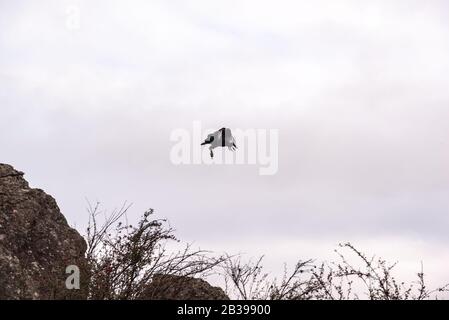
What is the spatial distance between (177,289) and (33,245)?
3.14m

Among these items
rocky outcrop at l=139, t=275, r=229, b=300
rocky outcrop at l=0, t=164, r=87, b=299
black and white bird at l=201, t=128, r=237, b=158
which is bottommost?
rocky outcrop at l=139, t=275, r=229, b=300

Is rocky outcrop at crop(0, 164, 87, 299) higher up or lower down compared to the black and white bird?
lower down

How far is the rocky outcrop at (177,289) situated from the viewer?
12.9 m

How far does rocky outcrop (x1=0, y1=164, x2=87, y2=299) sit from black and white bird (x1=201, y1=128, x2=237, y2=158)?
3232 mm

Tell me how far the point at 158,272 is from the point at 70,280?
62.7 inches

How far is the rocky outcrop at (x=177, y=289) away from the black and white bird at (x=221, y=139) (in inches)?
99.2

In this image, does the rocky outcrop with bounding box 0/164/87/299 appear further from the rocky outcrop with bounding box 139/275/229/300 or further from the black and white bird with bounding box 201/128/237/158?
the black and white bird with bounding box 201/128/237/158

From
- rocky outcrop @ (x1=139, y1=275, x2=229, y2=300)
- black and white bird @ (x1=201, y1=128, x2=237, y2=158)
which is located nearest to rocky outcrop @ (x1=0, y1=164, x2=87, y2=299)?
rocky outcrop @ (x1=139, y1=275, x2=229, y2=300)

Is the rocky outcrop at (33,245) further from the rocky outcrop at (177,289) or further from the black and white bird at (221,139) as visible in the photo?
the black and white bird at (221,139)

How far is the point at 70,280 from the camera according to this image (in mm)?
12727

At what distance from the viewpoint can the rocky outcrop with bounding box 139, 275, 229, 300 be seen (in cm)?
1293
